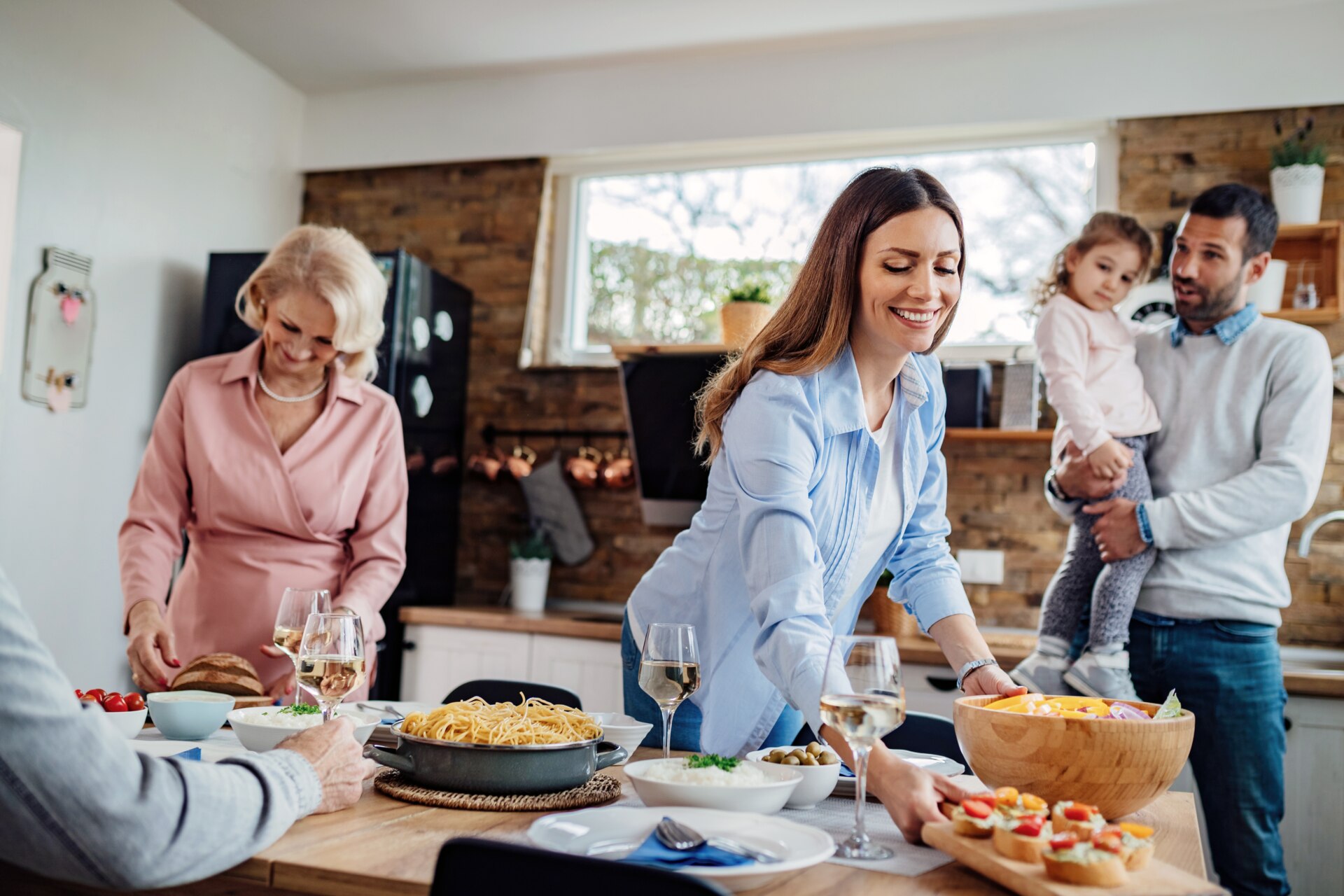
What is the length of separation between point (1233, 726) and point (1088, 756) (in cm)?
146

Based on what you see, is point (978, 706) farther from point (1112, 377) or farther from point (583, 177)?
point (583, 177)

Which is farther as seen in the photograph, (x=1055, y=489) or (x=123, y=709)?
(x=1055, y=489)

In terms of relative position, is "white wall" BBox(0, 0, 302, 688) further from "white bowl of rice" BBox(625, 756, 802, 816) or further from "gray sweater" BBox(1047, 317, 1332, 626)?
"gray sweater" BBox(1047, 317, 1332, 626)

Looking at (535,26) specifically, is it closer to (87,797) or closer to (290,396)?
(290,396)

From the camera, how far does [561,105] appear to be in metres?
4.21

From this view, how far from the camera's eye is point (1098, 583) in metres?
2.51

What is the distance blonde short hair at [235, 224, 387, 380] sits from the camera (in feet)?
7.56

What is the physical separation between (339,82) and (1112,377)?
3.25m

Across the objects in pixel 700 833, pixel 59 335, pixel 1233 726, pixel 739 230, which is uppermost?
pixel 739 230

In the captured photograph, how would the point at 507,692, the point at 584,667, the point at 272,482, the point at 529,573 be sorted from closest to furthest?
the point at 507,692, the point at 272,482, the point at 584,667, the point at 529,573

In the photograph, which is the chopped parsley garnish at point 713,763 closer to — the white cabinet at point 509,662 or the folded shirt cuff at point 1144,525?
the folded shirt cuff at point 1144,525

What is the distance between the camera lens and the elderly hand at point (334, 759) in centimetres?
112

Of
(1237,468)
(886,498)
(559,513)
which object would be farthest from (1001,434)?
(886,498)

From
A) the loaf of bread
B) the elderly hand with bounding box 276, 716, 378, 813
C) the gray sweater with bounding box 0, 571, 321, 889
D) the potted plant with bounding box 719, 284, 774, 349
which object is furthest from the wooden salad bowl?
the potted plant with bounding box 719, 284, 774, 349
